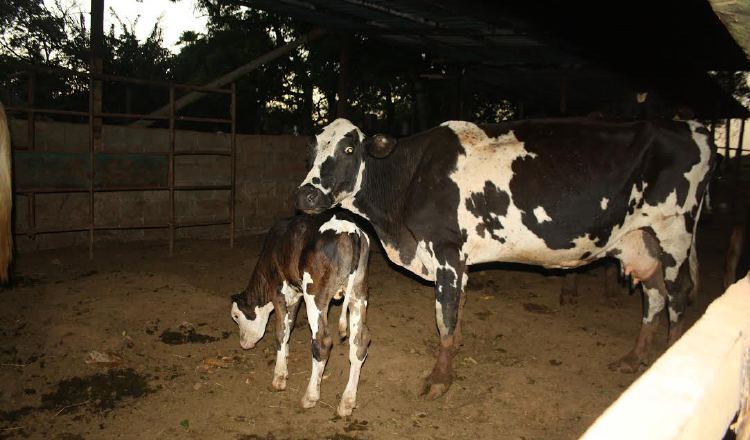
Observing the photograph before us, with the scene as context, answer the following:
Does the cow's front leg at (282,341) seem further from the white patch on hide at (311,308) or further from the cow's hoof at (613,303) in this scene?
the cow's hoof at (613,303)

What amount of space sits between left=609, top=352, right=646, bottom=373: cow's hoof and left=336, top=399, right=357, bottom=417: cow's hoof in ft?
8.11

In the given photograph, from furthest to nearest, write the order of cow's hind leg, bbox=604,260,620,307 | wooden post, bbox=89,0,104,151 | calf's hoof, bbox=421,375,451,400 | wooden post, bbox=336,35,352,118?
1. wooden post, bbox=336,35,352,118
2. wooden post, bbox=89,0,104,151
3. cow's hind leg, bbox=604,260,620,307
4. calf's hoof, bbox=421,375,451,400

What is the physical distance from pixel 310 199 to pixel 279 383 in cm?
153

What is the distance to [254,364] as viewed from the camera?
492 centimetres

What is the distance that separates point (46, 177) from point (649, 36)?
363 inches

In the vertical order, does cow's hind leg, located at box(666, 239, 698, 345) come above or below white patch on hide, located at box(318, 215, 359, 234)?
below

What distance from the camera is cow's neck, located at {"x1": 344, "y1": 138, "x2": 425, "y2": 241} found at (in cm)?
502

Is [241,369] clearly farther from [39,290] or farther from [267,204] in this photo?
[267,204]

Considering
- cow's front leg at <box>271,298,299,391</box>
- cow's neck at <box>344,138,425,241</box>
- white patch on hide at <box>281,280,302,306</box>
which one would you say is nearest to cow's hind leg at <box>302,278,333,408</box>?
cow's front leg at <box>271,298,299,391</box>

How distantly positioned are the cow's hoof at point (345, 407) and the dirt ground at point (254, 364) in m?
0.06

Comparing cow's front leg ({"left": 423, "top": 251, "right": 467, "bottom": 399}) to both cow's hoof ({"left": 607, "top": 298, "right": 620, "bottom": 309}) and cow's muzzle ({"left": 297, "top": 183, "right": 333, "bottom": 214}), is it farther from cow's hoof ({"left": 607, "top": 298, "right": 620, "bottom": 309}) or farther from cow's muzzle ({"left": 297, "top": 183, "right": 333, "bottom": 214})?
cow's hoof ({"left": 607, "top": 298, "right": 620, "bottom": 309})

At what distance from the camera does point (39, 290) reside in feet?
19.7

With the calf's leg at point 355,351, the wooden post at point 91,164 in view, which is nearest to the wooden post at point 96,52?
the wooden post at point 91,164

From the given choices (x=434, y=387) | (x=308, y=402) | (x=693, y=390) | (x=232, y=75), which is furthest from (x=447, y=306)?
(x=232, y=75)
